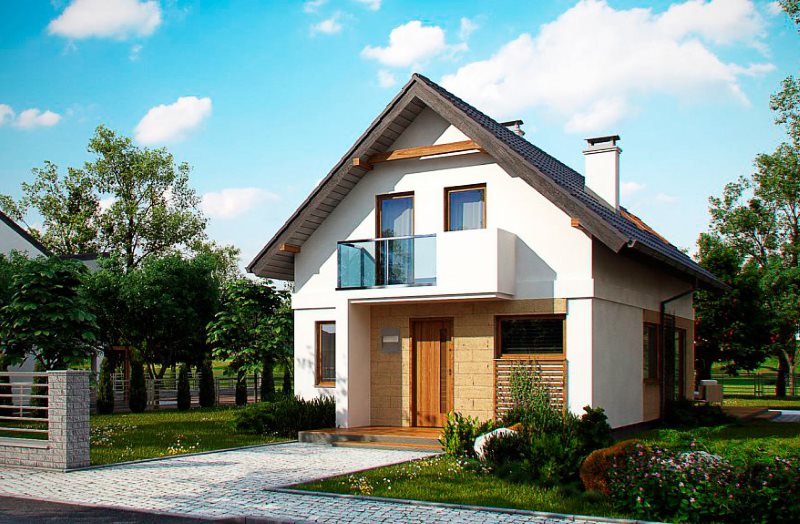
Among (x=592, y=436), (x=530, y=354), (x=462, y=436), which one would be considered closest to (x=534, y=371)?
(x=530, y=354)

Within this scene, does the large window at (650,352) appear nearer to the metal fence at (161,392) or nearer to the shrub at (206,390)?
the metal fence at (161,392)

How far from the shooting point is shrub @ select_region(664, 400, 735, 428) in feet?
60.8

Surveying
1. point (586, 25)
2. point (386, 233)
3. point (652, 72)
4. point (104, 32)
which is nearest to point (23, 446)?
point (386, 233)

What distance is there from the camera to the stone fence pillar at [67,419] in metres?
12.2

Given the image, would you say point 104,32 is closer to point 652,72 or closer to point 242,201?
point 652,72

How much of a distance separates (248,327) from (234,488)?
16486mm

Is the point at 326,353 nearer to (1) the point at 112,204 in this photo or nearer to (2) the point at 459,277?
(2) the point at 459,277

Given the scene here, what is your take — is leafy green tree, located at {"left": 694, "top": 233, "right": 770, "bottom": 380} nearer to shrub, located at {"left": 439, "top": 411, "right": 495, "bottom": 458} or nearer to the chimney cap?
the chimney cap

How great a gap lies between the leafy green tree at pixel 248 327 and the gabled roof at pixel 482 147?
6.84 meters

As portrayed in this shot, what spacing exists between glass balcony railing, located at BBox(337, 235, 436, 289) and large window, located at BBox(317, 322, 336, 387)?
147cm

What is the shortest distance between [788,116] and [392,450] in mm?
20331

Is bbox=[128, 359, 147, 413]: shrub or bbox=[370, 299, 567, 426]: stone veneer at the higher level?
bbox=[370, 299, 567, 426]: stone veneer

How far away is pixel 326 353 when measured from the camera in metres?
18.2

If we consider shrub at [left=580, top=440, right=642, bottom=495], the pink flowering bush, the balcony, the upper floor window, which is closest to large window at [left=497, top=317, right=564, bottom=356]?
the balcony
